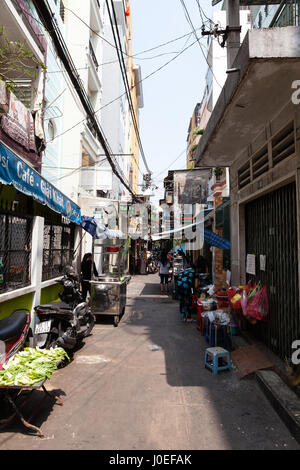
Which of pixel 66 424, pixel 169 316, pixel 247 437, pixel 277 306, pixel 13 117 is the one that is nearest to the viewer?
pixel 247 437

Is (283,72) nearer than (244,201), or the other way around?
(283,72)

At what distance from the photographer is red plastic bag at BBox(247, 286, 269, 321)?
4.52 m

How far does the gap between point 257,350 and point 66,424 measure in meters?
3.36

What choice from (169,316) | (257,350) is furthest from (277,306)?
(169,316)

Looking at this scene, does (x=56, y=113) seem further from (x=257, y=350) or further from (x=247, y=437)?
(x=247, y=437)

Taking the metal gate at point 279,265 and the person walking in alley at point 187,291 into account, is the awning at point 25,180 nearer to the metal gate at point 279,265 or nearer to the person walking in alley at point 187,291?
the person walking in alley at point 187,291

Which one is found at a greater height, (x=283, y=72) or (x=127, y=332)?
(x=283, y=72)

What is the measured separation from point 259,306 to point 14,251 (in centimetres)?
443

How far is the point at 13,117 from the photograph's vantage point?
227 inches

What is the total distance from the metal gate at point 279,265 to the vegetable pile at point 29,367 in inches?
133

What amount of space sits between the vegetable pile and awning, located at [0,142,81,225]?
231 centimetres

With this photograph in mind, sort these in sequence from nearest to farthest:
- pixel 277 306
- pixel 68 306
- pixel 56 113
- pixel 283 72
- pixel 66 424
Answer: pixel 66 424 → pixel 283 72 → pixel 277 306 → pixel 68 306 → pixel 56 113

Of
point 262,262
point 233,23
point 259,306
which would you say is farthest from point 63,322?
point 233,23

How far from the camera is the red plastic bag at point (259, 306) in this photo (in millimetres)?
4520
